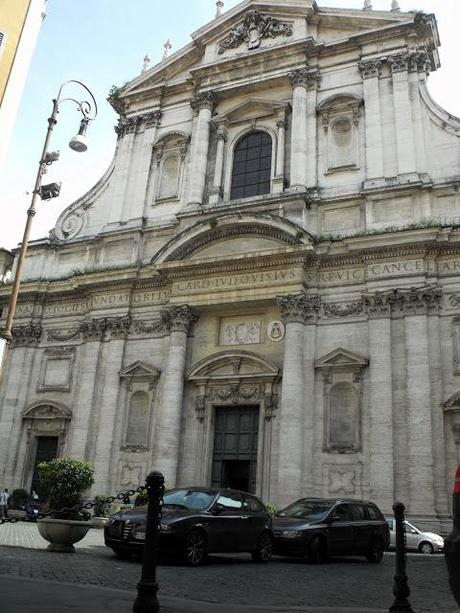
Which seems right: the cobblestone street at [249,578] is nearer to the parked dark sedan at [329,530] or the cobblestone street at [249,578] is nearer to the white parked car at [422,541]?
the parked dark sedan at [329,530]

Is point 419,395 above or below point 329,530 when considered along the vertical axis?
above

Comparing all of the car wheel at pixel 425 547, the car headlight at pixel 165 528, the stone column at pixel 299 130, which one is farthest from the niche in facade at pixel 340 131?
the car headlight at pixel 165 528

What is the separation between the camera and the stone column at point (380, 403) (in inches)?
688

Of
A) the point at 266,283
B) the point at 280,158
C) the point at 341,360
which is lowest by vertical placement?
the point at 341,360

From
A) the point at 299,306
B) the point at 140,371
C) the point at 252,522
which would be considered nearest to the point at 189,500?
the point at 252,522

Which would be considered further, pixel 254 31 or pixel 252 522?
pixel 254 31

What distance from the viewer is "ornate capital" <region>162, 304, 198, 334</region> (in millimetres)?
21891

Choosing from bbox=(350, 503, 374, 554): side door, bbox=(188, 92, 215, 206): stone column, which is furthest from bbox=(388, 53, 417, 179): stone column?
bbox=(350, 503, 374, 554): side door

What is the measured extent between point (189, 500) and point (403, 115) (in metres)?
15.9

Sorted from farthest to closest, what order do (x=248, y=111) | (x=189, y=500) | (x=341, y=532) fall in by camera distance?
(x=248, y=111) → (x=341, y=532) → (x=189, y=500)

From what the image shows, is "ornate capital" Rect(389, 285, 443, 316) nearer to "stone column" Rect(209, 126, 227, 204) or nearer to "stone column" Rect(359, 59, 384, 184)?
"stone column" Rect(359, 59, 384, 184)

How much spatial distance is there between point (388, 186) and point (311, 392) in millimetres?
7300

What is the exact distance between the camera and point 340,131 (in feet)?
76.5

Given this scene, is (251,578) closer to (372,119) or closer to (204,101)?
(372,119)
